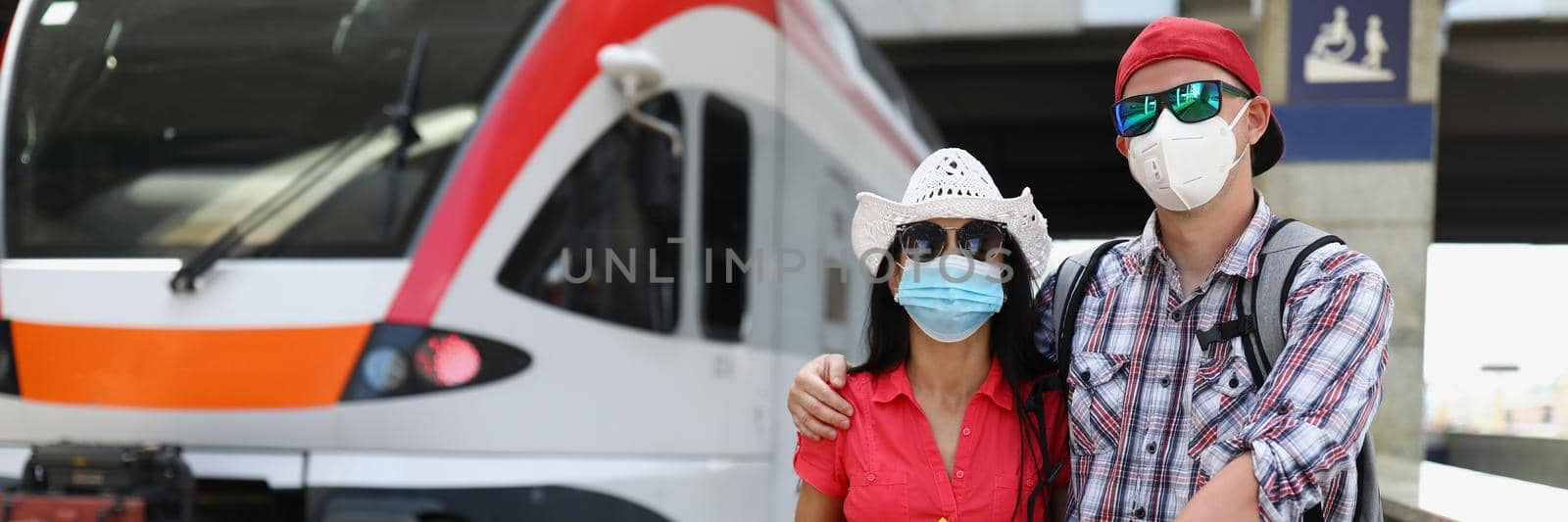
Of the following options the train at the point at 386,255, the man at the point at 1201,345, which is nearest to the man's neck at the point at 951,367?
the man at the point at 1201,345

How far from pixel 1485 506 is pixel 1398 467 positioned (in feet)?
4.17

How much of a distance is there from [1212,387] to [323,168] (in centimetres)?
297

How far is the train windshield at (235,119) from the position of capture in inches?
150

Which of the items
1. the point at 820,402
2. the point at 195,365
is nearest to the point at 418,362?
the point at 195,365

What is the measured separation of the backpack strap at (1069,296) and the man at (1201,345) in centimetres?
2

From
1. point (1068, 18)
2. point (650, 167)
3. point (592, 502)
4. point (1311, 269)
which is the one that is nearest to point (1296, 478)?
point (1311, 269)

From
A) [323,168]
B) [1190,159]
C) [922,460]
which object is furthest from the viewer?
[323,168]

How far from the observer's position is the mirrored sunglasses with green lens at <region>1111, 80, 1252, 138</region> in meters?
1.78

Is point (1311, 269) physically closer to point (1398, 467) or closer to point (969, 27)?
point (1398, 467)

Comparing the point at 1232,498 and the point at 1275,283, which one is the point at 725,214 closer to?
the point at 1275,283

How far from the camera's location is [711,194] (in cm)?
436

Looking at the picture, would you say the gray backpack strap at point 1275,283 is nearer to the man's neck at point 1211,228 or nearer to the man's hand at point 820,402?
the man's neck at point 1211,228

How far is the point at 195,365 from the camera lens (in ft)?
12.0

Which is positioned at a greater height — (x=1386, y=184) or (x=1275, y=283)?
(x=1386, y=184)
